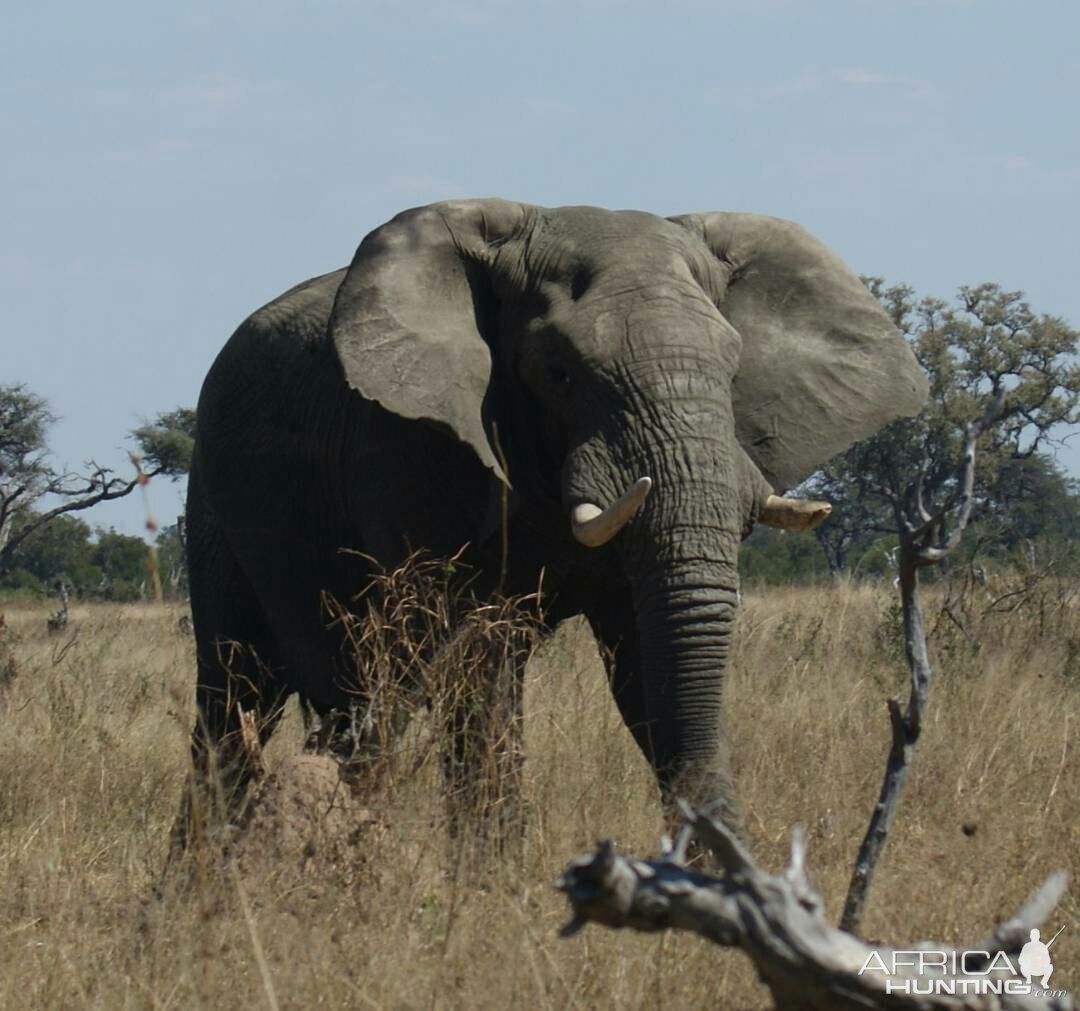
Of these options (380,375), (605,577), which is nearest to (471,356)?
(380,375)

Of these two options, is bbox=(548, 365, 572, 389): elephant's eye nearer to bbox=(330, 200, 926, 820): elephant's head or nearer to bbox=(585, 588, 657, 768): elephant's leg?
bbox=(330, 200, 926, 820): elephant's head

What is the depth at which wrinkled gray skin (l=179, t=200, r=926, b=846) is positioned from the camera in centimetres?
615

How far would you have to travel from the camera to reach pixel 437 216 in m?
7.14

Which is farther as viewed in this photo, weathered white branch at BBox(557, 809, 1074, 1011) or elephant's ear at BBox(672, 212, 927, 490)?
elephant's ear at BBox(672, 212, 927, 490)

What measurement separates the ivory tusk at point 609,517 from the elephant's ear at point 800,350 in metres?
0.88

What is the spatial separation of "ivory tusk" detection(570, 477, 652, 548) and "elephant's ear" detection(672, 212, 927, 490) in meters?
0.88

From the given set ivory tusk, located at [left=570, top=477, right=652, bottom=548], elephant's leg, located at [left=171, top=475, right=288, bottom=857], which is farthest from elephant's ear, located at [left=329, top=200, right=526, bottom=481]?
elephant's leg, located at [left=171, top=475, right=288, bottom=857]

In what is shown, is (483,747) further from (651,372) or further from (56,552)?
(56,552)

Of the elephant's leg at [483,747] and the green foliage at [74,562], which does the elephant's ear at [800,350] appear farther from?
the green foliage at [74,562]

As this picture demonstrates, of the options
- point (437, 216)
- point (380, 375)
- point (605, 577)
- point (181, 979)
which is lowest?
point (181, 979)

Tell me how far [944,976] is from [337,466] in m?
4.51

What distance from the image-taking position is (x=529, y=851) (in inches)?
224

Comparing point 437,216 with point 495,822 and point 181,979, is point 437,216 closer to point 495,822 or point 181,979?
point 495,822

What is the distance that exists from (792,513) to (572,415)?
2.29 feet
